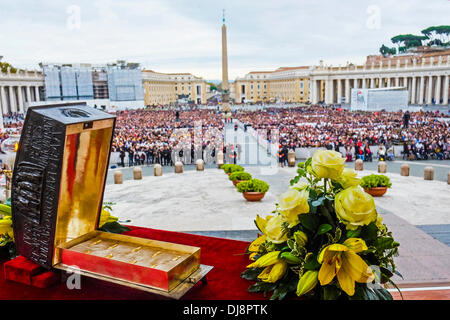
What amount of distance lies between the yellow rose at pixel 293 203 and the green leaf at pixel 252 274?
0.66 m

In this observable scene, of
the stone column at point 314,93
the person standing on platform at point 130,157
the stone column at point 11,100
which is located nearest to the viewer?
the person standing on platform at point 130,157

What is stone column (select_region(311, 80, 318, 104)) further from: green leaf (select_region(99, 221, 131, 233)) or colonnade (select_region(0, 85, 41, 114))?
green leaf (select_region(99, 221, 131, 233))

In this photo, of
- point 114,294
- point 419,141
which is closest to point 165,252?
point 114,294

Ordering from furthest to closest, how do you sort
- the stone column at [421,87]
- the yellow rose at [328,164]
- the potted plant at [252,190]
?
the stone column at [421,87], the potted plant at [252,190], the yellow rose at [328,164]

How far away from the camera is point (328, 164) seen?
1962 millimetres

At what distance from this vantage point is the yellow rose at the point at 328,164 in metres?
1.97

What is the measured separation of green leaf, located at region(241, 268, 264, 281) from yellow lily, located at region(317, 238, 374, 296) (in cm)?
66

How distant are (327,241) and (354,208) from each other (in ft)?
0.93

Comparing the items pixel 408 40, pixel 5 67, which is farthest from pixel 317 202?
pixel 408 40

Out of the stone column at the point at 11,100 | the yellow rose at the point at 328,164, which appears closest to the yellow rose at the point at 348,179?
the yellow rose at the point at 328,164

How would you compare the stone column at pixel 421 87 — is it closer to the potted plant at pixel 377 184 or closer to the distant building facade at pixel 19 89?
the potted plant at pixel 377 184

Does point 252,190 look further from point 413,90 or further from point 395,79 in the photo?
point 395,79
